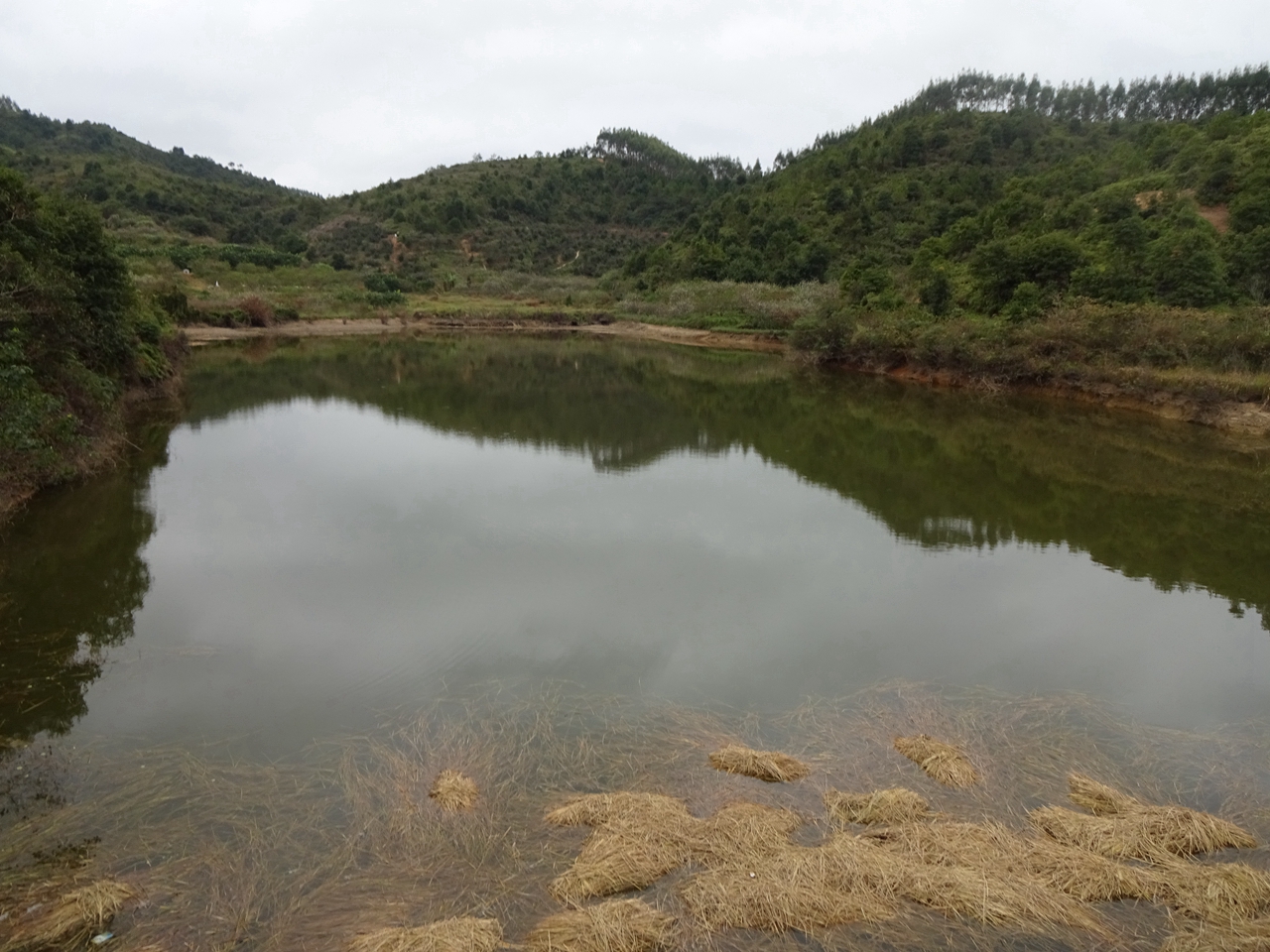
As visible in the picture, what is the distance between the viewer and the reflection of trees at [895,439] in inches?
480

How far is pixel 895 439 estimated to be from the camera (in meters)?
19.1

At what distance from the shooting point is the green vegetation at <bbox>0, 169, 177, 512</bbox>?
1048 centimetres

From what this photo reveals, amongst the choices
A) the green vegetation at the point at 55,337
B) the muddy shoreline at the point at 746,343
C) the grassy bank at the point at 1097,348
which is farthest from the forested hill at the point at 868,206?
the green vegetation at the point at 55,337

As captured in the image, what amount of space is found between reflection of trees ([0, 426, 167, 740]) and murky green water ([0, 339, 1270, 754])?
0.04m

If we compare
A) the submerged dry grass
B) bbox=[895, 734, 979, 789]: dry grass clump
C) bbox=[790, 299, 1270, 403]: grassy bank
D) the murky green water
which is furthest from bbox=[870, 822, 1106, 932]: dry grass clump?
bbox=[790, 299, 1270, 403]: grassy bank

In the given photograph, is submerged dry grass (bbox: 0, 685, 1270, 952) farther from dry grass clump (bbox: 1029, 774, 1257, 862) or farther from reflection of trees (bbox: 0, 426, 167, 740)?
reflection of trees (bbox: 0, 426, 167, 740)

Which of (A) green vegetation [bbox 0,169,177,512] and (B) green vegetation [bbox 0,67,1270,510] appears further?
(B) green vegetation [bbox 0,67,1270,510]

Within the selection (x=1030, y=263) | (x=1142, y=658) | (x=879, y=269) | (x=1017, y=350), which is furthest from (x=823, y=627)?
(x=879, y=269)

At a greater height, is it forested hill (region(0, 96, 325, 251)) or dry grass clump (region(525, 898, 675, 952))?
forested hill (region(0, 96, 325, 251))

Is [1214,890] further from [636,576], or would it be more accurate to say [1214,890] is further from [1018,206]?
[1018,206]

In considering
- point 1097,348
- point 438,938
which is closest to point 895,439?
point 1097,348

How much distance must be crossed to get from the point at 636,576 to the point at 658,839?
513 cm

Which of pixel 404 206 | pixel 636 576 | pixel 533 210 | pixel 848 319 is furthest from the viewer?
pixel 533 210

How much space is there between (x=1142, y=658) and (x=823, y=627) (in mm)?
3241
